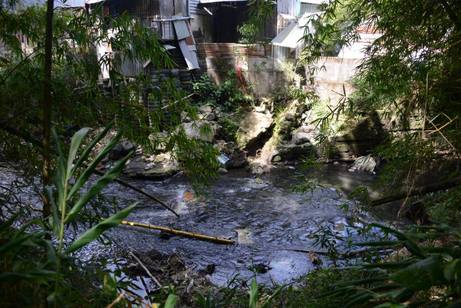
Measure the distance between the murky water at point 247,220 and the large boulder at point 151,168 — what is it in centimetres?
28

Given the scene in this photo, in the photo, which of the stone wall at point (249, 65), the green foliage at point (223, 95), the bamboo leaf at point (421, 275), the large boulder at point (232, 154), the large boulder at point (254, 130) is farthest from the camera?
the stone wall at point (249, 65)

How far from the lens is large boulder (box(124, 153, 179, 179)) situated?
10.5m

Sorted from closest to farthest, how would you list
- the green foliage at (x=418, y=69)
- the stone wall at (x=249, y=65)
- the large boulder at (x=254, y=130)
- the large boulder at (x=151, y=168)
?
the green foliage at (x=418, y=69) < the large boulder at (x=151, y=168) < the large boulder at (x=254, y=130) < the stone wall at (x=249, y=65)

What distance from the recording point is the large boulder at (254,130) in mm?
12507

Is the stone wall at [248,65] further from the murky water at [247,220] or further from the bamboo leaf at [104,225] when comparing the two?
the bamboo leaf at [104,225]

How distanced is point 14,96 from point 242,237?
5177 millimetres

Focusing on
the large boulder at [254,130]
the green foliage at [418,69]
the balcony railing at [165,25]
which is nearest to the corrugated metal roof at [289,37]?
the large boulder at [254,130]

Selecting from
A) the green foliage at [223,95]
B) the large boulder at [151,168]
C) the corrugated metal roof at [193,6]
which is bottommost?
the large boulder at [151,168]

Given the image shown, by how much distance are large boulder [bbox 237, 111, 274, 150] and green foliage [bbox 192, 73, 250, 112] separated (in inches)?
38.1

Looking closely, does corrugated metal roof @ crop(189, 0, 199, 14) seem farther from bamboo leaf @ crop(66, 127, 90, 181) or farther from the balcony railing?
bamboo leaf @ crop(66, 127, 90, 181)

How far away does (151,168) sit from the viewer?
10812mm

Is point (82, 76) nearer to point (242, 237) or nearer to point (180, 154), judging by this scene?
point (180, 154)

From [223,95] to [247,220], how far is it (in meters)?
7.40

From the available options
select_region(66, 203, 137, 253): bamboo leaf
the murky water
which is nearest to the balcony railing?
the murky water
